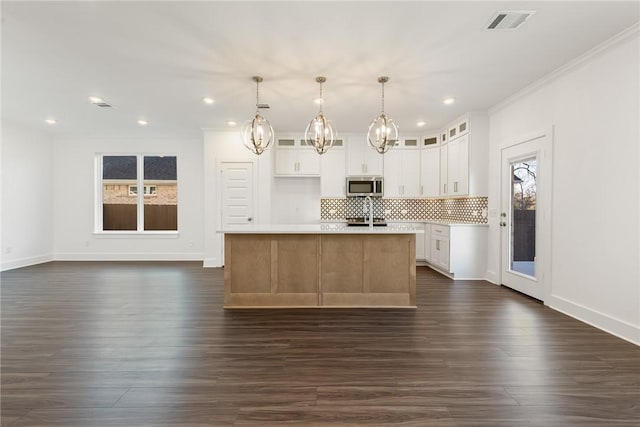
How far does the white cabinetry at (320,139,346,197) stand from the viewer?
687 centimetres

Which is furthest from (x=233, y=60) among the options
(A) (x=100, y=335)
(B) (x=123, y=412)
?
(B) (x=123, y=412)

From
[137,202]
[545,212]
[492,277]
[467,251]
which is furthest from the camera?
[137,202]

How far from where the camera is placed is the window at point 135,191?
24.3 feet

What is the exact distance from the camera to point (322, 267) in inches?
154

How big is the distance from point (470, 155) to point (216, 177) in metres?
4.73

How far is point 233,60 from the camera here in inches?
138

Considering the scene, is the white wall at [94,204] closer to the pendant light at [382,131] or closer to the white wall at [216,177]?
the white wall at [216,177]

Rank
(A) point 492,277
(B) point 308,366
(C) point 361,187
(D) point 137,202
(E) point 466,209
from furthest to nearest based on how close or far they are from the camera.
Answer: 1. (D) point 137,202
2. (C) point 361,187
3. (E) point 466,209
4. (A) point 492,277
5. (B) point 308,366

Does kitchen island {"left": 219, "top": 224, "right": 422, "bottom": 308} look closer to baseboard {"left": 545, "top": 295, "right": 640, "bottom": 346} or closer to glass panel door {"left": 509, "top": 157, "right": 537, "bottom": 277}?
baseboard {"left": 545, "top": 295, "right": 640, "bottom": 346}

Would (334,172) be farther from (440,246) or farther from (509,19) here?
(509,19)

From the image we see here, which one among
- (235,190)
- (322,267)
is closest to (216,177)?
(235,190)

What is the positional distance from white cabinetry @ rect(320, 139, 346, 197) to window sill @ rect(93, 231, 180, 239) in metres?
3.51

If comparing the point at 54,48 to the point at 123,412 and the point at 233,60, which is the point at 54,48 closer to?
the point at 233,60

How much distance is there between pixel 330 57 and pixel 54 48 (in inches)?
110
